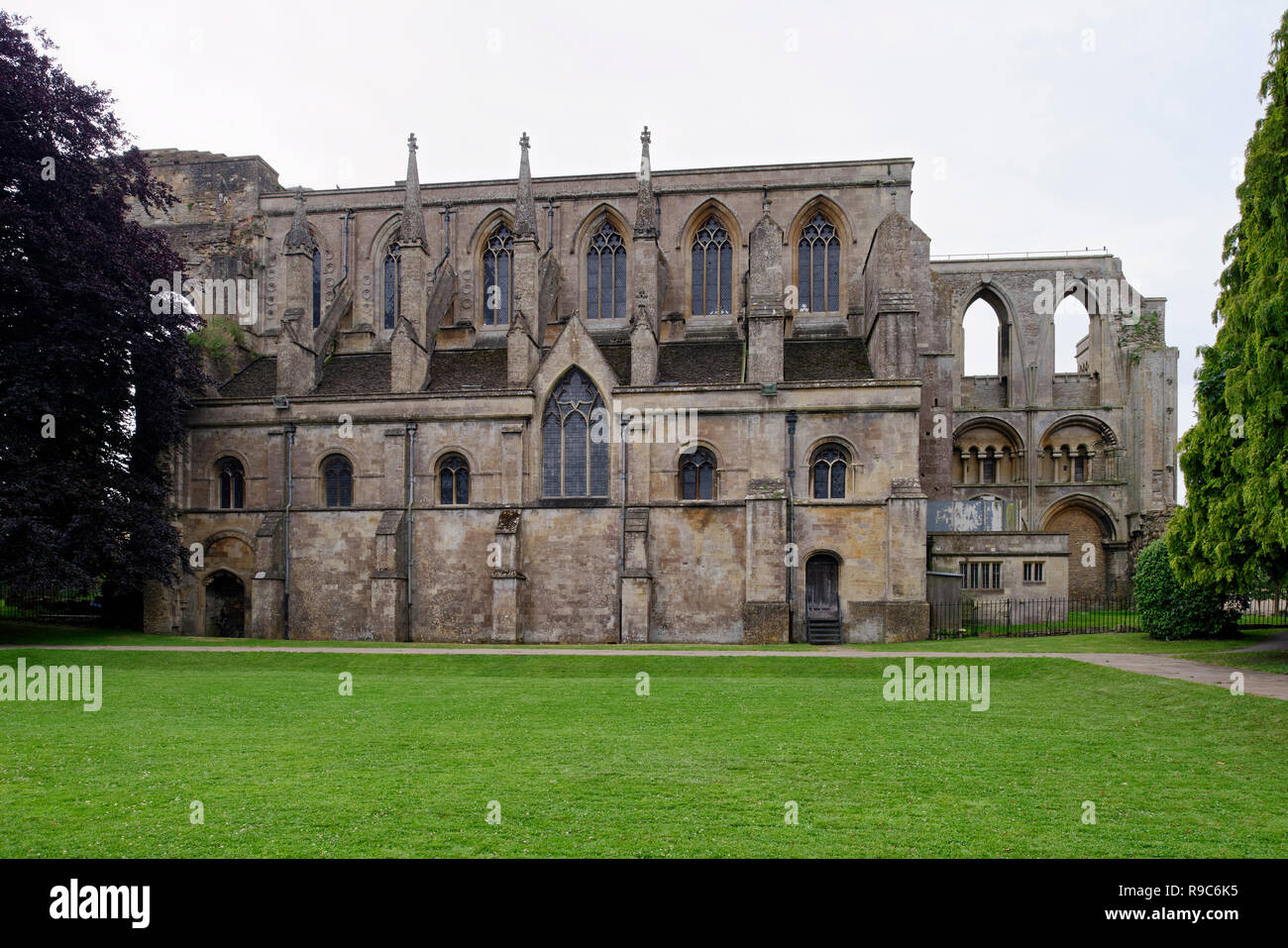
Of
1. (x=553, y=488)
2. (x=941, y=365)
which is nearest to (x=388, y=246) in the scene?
(x=553, y=488)

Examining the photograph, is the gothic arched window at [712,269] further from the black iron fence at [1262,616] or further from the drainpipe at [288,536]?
the black iron fence at [1262,616]

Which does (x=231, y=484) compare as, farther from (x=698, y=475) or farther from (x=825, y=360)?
(x=825, y=360)

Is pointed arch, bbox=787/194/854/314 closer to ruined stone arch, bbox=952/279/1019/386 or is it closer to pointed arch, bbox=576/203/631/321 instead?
pointed arch, bbox=576/203/631/321

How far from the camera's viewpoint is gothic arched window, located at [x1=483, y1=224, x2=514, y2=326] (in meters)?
37.0

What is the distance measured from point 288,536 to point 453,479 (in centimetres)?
613

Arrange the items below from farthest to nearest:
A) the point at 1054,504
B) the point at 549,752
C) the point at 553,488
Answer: the point at 1054,504, the point at 553,488, the point at 549,752

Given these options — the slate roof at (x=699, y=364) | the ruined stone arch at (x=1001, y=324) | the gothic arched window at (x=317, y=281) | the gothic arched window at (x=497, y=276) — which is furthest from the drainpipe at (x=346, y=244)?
the ruined stone arch at (x=1001, y=324)

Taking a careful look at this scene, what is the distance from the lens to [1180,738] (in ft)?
39.5

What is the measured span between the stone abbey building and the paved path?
426 cm

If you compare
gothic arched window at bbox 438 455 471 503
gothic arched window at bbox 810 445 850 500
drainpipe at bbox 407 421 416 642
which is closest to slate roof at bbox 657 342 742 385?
gothic arched window at bbox 810 445 850 500

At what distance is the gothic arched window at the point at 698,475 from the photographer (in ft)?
99.8

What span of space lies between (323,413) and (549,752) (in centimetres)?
2436

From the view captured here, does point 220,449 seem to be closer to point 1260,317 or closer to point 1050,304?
point 1260,317

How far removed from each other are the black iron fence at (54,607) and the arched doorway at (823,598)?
2438cm
